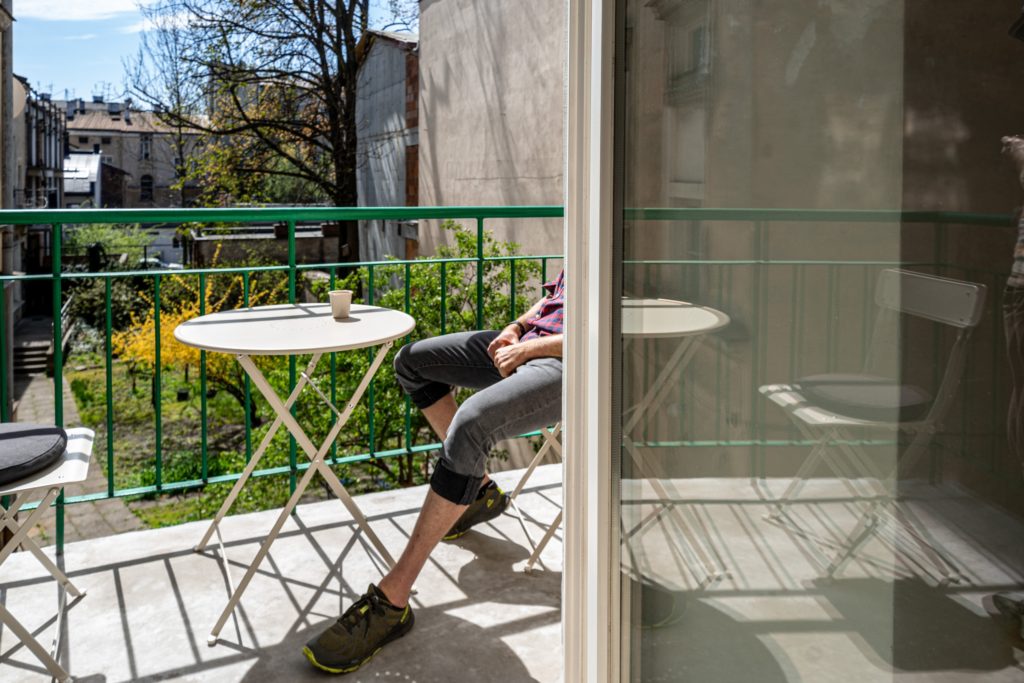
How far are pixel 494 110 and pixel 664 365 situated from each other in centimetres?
891

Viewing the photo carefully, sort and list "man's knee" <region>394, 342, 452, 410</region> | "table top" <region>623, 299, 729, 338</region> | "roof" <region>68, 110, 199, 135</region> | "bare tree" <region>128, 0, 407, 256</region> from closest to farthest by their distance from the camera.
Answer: "table top" <region>623, 299, 729, 338</region> < "man's knee" <region>394, 342, 452, 410</region> < "bare tree" <region>128, 0, 407, 256</region> < "roof" <region>68, 110, 199, 135</region>

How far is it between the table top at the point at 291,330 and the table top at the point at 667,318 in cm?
117

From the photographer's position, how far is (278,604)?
2.60 meters

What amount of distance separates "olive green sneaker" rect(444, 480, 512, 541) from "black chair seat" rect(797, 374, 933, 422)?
7.33 feet

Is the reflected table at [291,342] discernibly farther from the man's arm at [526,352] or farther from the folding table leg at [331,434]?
the man's arm at [526,352]

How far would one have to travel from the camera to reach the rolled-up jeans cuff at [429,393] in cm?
291

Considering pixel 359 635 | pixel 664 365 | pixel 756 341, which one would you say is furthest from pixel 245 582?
pixel 756 341

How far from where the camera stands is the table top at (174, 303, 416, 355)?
2.37 metres

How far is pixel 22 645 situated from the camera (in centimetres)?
235

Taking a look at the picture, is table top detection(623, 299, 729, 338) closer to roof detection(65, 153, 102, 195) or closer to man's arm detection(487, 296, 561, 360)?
man's arm detection(487, 296, 561, 360)

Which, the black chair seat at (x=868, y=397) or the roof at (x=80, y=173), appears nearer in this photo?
the black chair seat at (x=868, y=397)

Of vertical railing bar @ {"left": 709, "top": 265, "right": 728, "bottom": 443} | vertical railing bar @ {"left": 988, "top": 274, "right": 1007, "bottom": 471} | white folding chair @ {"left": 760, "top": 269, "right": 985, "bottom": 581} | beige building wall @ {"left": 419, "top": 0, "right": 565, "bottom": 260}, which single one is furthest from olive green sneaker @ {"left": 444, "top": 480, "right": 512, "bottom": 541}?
beige building wall @ {"left": 419, "top": 0, "right": 565, "bottom": 260}

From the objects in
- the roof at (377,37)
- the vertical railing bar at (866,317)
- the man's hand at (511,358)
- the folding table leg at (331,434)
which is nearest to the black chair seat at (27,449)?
the folding table leg at (331,434)

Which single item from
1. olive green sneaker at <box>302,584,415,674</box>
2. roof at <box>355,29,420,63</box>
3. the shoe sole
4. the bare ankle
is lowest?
the shoe sole
